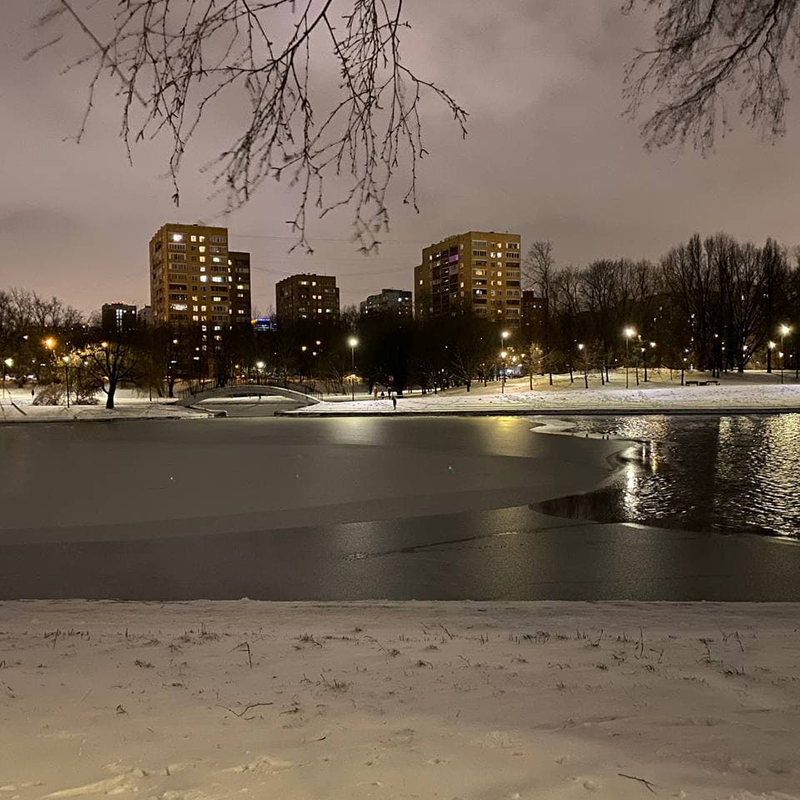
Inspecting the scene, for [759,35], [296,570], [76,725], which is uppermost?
[759,35]

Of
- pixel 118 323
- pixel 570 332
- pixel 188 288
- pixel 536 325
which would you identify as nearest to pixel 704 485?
pixel 570 332

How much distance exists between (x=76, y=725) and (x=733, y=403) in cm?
4855

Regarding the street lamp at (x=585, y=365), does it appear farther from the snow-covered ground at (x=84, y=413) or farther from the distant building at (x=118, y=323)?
the distant building at (x=118, y=323)

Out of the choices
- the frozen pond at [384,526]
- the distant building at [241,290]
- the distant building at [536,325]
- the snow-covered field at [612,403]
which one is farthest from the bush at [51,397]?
the distant building at [241,290]

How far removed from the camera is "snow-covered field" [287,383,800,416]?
4375 cm

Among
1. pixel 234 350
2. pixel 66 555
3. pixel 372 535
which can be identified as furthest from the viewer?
pixel 234 350

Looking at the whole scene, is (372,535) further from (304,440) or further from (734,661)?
(304,440)

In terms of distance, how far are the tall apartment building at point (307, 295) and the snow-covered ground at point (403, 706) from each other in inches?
6608

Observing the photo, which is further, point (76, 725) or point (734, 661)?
point (734, 661)

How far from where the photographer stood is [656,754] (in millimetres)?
3357

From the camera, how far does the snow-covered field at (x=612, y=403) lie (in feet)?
144

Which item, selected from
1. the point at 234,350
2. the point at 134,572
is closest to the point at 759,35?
the point at 134,572

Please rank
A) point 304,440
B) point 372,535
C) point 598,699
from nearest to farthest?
point 598,699 < point 372,535 < point 304,440

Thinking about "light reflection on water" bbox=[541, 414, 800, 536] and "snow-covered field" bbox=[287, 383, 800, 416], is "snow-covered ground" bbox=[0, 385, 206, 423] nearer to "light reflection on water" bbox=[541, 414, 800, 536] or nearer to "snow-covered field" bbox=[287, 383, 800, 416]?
"snow-covered field" bbox=[287, 383, 800, 416]
